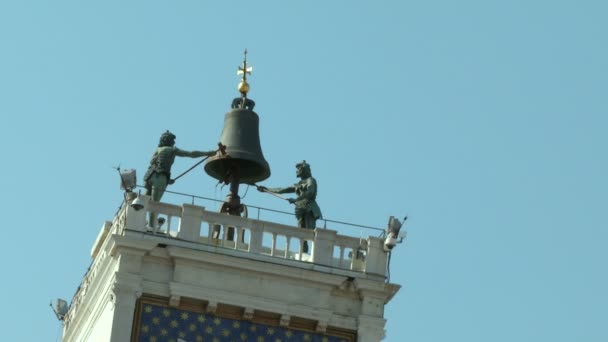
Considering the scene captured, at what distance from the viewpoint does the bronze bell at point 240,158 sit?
4409 cm

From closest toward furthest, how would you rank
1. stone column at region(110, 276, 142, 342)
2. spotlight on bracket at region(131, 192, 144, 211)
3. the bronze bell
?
stone column at region(110, 276, 142, 342), spotlight on bracket at region(131, 192, 144, 211), the bronze bell

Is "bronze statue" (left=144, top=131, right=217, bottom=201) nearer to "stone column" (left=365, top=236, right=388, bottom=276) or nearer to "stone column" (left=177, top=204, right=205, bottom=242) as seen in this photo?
"stone column" (left=177, top=204, right=205, bottom=242)

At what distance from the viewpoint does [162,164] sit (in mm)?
43281

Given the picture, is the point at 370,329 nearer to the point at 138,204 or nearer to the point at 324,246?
the point at 324,246

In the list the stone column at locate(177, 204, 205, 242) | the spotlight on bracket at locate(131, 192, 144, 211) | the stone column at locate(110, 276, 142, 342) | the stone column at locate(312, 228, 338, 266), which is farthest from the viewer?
the stone column at locate(312, 228, 338, 266)

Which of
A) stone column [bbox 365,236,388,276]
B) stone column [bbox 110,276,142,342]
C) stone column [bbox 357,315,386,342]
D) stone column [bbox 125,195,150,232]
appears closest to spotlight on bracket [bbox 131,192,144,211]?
stone column [bbox 125,195,150,232]

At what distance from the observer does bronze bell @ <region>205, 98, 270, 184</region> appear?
44.1 m

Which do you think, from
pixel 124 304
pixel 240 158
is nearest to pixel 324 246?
pixel 240 158

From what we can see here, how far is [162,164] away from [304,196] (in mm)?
2871

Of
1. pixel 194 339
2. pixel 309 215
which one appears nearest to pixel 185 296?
pixel 194 339

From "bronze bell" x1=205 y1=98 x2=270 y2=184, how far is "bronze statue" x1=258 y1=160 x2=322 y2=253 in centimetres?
45

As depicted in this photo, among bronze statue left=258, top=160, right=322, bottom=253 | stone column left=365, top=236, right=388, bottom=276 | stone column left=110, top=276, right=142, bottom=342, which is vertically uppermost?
bronze statue left=258, top=160, right=322, bottom=253

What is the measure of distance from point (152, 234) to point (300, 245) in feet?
9.59

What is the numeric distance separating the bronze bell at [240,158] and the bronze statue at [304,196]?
0.45 metres
